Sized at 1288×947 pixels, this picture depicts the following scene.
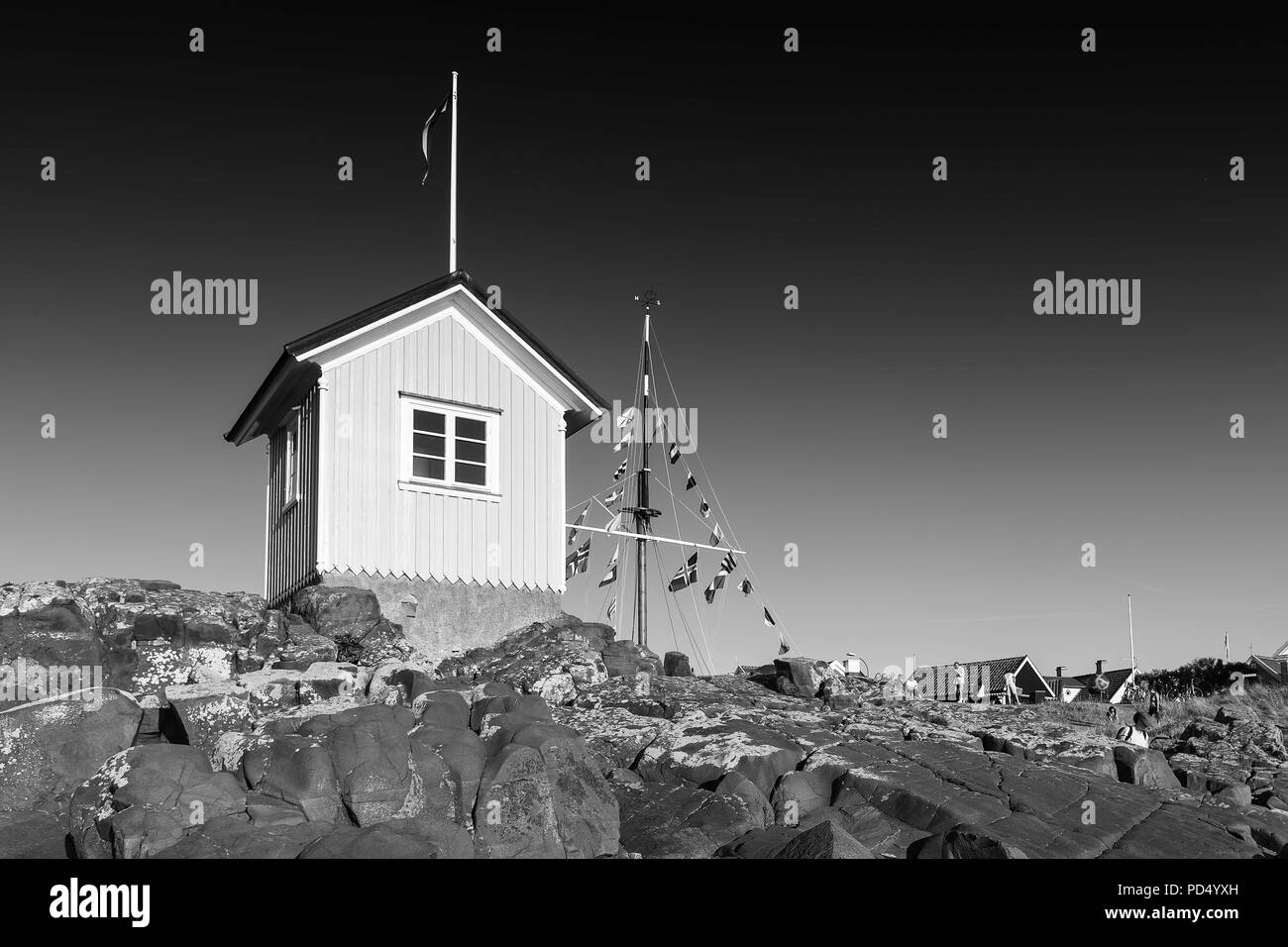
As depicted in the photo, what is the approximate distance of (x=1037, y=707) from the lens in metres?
22.7

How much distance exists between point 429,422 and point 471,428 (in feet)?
2.41

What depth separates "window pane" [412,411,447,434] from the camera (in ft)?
61.8

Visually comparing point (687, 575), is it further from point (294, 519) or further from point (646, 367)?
point (294, 519)

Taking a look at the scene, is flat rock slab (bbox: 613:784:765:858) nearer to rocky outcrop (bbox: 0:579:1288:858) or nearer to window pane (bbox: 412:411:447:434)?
rocky outcrop (bbox: 0:579:1288:858)

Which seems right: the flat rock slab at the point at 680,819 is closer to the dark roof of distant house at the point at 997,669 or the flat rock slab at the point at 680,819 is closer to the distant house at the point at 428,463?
the distant house at the point at 428,463

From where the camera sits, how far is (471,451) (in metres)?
19.3

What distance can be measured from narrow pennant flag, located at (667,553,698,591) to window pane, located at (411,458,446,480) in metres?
10.5

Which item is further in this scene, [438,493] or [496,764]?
[438,493]

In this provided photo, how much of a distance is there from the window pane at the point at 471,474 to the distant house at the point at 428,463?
0.02 m

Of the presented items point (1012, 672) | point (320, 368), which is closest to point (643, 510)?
point (320, 368)

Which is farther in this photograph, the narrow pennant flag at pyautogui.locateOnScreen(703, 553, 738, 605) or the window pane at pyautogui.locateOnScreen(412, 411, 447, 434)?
the narrow pennant flag at pyautogui.locateOnScreen(703, 553, 738, 605)

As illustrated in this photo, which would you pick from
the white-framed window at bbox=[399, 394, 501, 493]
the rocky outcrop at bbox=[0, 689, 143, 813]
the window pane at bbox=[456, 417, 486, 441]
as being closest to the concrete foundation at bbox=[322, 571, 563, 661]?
the white-framed window at bbox=[399, 394, 501, 493]
